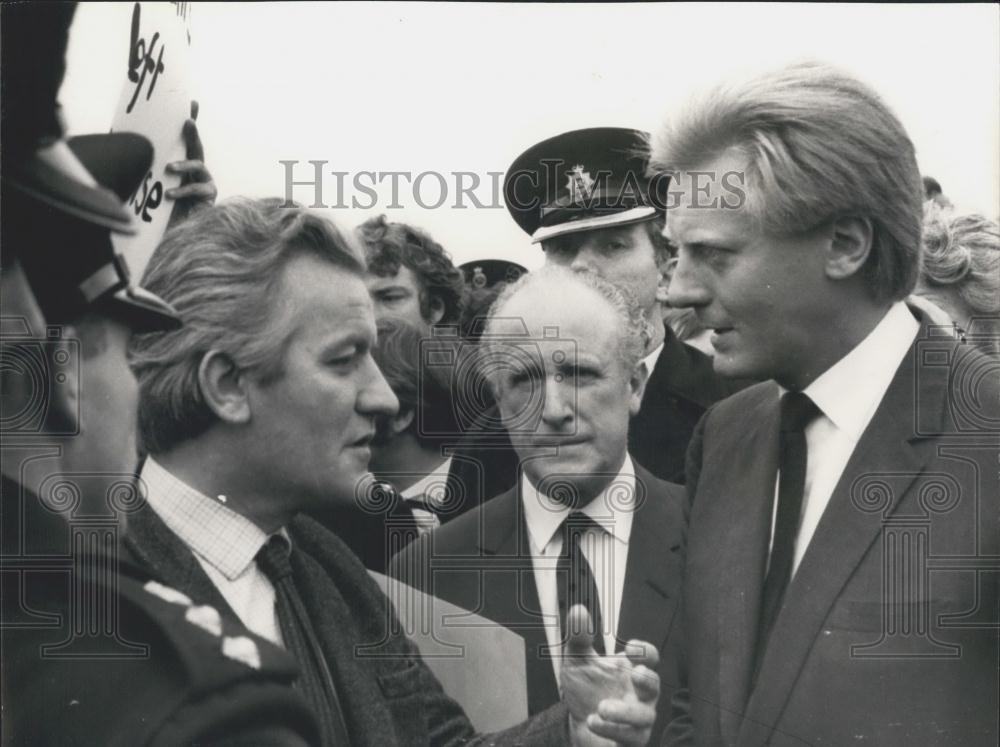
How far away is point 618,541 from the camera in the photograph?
135 inches

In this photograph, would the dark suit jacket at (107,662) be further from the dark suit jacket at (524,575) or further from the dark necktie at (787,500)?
the dark necktie at (787,500)

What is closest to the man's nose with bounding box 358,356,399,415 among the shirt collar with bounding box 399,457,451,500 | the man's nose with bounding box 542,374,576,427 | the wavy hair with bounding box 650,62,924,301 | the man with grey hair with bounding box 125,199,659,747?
the man with grey hair with bounding box 125,199,659,747

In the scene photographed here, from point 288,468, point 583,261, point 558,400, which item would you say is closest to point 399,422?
point 288,468

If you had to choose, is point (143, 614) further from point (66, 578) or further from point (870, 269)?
point (870, 269)

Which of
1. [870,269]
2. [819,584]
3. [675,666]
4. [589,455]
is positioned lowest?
[675,666]

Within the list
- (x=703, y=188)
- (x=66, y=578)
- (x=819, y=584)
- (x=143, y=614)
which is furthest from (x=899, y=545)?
(x=66, y=578)

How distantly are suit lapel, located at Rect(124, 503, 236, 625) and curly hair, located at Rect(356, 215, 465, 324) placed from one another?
88 centimetres

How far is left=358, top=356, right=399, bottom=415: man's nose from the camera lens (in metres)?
3.39

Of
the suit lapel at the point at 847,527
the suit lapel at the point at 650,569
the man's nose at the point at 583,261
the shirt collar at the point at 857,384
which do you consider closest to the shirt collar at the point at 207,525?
the suit lapel at the point at 650,569

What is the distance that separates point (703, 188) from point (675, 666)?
4.18 ft

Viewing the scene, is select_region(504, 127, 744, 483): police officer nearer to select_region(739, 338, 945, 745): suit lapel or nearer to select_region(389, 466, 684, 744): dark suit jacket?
select_region(389, 466, 684, 744): dark suit jacket

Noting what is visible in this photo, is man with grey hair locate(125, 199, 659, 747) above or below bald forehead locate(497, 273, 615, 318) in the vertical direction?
below

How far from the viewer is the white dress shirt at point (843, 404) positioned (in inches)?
135

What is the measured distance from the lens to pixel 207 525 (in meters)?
3.30
